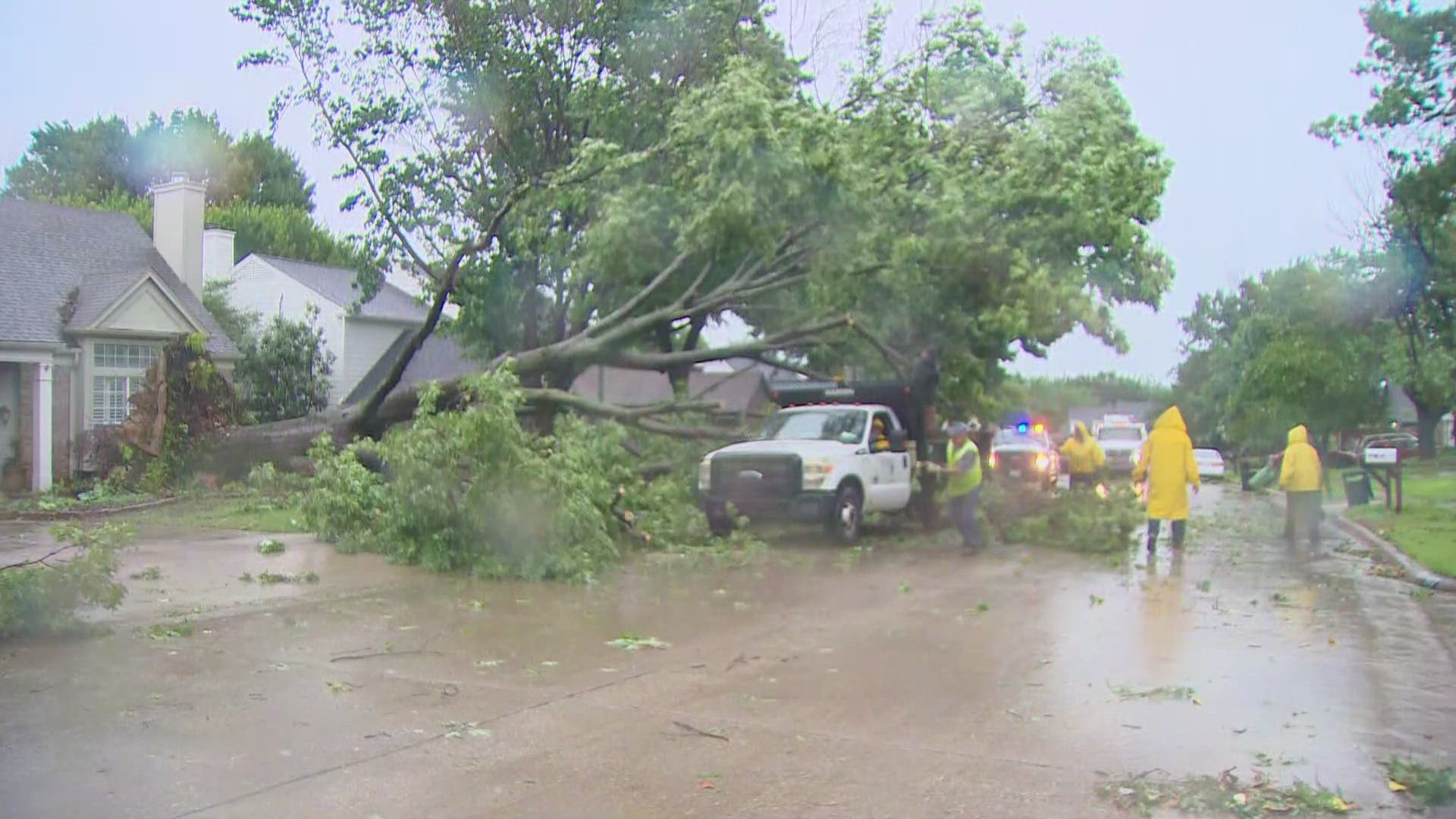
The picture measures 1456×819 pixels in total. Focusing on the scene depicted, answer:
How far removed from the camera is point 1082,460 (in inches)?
720

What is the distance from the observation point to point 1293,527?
16844mm

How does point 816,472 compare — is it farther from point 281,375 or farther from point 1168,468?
point 281,375

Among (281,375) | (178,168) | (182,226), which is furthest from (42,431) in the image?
(178,168)

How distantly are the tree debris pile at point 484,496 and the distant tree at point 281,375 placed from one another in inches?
712

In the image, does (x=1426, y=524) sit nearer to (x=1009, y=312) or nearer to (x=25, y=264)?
(x=1009, y=312)

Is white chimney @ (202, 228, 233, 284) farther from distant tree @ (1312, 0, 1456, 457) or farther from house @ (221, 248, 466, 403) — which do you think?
distant tree @ (1312, 0, 1456, 457)

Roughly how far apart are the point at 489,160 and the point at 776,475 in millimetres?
9898

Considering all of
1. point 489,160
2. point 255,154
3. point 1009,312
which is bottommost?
point 1009,312

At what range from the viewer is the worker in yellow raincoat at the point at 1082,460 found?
59.8ft

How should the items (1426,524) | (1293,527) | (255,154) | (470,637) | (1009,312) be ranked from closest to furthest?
(470,637)
(1009,312)
(1293,527)
(1426,524)
(255,154)

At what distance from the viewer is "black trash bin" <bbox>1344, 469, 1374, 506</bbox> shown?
2253 cm

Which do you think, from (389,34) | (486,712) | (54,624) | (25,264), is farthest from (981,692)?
(25,264)

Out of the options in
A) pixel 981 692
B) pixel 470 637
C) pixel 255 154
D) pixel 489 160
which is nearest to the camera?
pixel 981 692

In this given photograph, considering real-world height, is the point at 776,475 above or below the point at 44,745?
above
